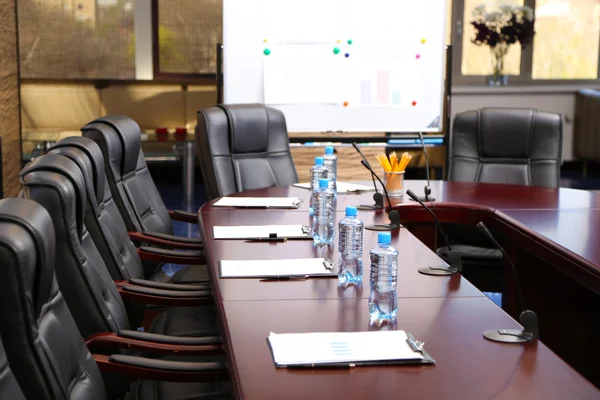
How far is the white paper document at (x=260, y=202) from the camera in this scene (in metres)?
3.73

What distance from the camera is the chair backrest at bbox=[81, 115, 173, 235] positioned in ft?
11.0

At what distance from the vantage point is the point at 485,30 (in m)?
8.91

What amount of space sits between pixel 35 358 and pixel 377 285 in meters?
0.84

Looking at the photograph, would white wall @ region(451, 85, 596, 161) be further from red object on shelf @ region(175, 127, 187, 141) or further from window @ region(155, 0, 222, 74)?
red object on shelf @ region(175, 127, 187, 141)

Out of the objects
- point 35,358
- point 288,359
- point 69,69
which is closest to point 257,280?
point 288,359

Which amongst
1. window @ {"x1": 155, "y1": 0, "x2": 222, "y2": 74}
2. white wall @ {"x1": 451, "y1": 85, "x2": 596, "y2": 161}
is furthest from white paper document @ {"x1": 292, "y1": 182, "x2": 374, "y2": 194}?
white wall @ {"x1": 451, "y1": 85, "x2": 596, "y2": 161}

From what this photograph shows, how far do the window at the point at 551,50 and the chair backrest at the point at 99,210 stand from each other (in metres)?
6.99

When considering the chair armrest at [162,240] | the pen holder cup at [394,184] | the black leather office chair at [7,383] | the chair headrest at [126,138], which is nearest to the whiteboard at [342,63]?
the pen holder cup at [394,184]

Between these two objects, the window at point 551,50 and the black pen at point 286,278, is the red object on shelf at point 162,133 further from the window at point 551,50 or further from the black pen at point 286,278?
the black pen at point 286,278

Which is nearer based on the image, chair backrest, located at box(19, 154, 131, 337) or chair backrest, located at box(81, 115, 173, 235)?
chair backrest, located at box(19, 154, 131, 337)

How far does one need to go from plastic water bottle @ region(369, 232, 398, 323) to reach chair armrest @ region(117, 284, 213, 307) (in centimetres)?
72

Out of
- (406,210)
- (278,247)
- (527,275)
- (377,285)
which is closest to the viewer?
(377,285)

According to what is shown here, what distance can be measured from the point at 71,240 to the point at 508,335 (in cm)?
109

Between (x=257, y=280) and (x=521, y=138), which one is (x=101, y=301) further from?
(x=521, y=138)
